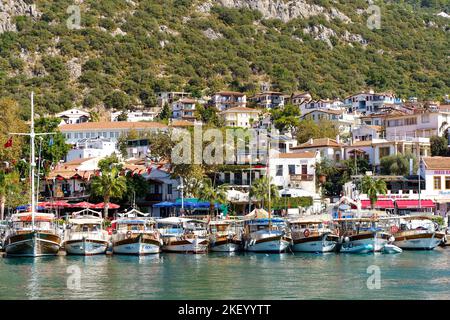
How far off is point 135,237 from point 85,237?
11.6 ft

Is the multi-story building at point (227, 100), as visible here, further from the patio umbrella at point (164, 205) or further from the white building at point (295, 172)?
the patio umbrella at point (164, 205)

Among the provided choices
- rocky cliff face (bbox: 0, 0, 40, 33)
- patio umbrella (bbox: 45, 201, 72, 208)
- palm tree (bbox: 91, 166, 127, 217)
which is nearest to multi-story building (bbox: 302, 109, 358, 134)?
patio umbrella (bbox: 45, 201, 72, 208)

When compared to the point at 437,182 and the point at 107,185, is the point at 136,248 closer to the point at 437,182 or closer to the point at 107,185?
the point at 107,185

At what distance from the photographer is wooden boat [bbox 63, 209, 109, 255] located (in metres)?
56.3

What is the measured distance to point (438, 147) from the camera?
99.1m

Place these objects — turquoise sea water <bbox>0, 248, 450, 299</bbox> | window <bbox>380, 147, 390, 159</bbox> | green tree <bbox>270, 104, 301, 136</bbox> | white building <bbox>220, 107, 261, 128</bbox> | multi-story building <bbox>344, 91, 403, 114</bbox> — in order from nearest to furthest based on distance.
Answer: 1. turquoise sea water <bbox>0, 248, 450, 299</bbox>
2. window <bbox>380, 147, 390, 159</bbox>
3. green tree <bbox>270, 104, 301, 136</bbox>
4. white building <bbox>220, 107, 261, 128</bbox>
5. multi-story building <bbox>344, 91, 403, 114</bbox>

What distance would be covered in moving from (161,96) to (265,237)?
11289 cm

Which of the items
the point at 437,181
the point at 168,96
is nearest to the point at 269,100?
the point at 168,96

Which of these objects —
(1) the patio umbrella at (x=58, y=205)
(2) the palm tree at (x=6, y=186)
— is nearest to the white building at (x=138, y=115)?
(1) the patio umbrella at (x=58, y=205)

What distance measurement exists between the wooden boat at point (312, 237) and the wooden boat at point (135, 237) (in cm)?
1007

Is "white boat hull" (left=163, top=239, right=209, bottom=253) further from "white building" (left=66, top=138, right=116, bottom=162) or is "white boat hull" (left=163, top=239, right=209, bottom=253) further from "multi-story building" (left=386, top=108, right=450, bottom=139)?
"multi-story building" (left=386, top=108, right=450, bottom=139)

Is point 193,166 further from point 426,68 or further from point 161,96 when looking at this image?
point 426,68

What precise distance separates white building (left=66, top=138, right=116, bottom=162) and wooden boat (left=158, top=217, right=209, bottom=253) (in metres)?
44.4

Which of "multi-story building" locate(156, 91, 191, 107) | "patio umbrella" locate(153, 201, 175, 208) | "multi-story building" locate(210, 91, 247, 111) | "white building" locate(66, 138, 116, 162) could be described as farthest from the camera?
"multi-story building" locate(156, 91, 191, 107)
